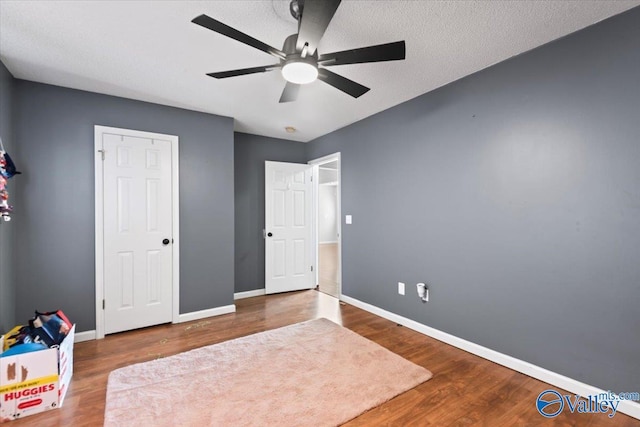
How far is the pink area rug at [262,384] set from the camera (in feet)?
5.92

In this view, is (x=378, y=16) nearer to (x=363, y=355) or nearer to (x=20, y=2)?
(x=20, y=2)

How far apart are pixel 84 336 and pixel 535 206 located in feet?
14.7

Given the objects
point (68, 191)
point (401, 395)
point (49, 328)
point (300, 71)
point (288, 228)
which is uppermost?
point (300, 71)

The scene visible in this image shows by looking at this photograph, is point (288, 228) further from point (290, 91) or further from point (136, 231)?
point (290, 91)

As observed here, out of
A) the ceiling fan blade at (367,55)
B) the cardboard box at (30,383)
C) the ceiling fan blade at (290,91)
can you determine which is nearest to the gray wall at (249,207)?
the ceiling fan blade at (290,91)

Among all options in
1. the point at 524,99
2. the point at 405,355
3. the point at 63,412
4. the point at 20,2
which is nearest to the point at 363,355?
the point at 405,355

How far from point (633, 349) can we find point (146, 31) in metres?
3.95

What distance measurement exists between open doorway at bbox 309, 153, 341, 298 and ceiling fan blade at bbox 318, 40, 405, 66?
262cm

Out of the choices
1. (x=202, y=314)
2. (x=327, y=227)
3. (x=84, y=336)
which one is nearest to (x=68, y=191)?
(x=84, y=336)

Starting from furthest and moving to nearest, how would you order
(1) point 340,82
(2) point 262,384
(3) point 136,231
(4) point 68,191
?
(3) point 136,231 < (4) point 68,191 < (2) point 262,384 < (1) point 340,82

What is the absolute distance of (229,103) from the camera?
3.32 m

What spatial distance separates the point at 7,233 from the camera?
2508 millimetres

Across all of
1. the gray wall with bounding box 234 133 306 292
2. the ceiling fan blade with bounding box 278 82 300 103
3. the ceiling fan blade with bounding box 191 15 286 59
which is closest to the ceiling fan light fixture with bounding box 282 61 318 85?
the ceiling fan blade with bounding box 191 15 286 59

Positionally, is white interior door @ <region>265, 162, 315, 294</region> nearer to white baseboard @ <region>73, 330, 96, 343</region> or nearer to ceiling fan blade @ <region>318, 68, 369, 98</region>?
white baseboard @ <region>73, 330, 96, 343</region>
